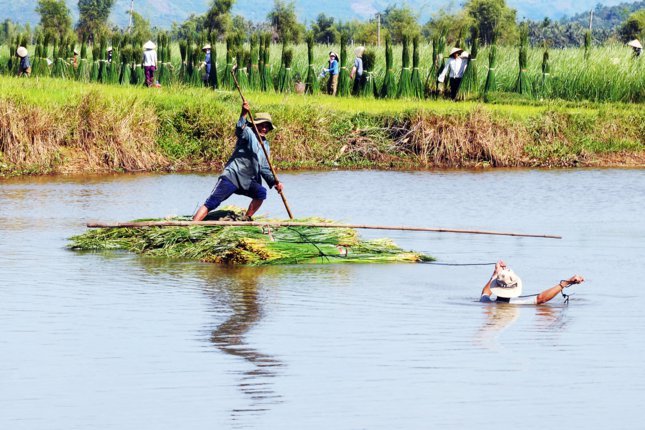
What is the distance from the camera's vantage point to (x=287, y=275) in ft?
38.9

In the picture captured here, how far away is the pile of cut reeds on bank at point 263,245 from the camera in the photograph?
12391mm

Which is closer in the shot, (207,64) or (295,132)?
(295,132)

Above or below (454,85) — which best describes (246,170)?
below

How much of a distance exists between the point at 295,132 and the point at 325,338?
12507mm

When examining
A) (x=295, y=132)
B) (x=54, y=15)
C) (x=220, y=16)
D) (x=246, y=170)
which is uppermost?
(x=220, y=16)

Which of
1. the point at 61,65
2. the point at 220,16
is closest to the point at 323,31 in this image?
the point at 220,16

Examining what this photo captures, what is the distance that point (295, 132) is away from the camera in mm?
21453

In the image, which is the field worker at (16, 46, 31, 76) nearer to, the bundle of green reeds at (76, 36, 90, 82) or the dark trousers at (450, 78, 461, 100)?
the bundle of green reeds at (76, 36, 90, 82)

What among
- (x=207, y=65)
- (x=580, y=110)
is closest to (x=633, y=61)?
(x=580, y=110)

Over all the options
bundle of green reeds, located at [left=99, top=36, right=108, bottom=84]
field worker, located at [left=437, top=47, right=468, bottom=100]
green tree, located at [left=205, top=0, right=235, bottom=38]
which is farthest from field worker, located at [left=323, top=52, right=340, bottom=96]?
green tree, located at [left=205, top=0, right=235, bottom=38]

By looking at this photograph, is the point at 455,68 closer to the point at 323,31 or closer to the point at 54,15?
the point at 54,15

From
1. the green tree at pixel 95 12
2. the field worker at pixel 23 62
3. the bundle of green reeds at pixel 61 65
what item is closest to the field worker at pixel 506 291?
the field worker at pixel 23 62

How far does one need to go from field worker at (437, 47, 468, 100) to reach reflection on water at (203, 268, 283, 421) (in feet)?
44.7

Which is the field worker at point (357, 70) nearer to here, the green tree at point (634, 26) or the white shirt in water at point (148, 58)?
the white shirt in water at point (148, 58)
